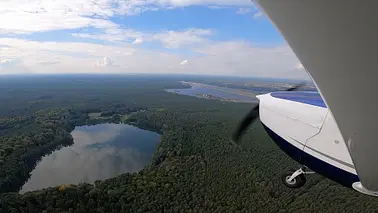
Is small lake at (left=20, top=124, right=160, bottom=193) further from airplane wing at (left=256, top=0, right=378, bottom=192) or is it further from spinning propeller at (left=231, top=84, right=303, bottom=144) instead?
airplane wing at (left=256, top=0, right=378, bottom=192)

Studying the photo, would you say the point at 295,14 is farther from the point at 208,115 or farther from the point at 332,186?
the point at 208,115

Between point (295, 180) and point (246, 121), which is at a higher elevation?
point (246, 121)

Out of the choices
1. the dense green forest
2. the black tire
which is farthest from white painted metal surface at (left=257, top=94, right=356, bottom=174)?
the dense green forest

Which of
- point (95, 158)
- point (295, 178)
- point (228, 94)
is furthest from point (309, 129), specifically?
point (228, 94)

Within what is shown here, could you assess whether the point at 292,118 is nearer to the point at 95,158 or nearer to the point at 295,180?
the point at 295,180

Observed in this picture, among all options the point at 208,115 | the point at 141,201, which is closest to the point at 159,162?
Answer: the point at 141,201

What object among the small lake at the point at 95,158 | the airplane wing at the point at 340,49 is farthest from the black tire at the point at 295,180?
the small lake at the point at 95,158

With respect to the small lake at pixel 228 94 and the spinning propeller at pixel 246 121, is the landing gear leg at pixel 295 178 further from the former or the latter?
the small lake at pixel 228 94
